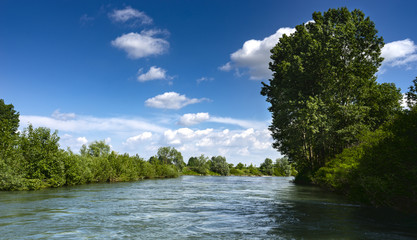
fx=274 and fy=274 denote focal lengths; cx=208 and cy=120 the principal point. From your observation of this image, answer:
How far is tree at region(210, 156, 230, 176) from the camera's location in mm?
160875

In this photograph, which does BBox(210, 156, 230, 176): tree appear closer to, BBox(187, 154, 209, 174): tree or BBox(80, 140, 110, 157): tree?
BBox(187, 154, 209, 174): tree

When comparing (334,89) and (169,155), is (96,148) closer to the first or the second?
(169,155)

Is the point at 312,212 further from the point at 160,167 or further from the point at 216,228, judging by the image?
the point at 160,167

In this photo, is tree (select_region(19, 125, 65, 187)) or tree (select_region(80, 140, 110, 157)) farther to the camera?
tree (select_region(80, 140, 110, 157))

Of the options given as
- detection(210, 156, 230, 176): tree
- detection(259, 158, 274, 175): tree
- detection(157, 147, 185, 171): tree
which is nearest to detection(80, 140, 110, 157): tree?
detection(157, 147, 185, 171): tree

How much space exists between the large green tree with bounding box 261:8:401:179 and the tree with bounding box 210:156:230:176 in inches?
4797

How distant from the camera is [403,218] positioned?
16.0 metres

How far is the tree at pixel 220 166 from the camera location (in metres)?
161

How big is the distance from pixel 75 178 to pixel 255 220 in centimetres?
3836

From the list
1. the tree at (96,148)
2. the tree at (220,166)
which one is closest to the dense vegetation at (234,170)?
the tree at (220,166)

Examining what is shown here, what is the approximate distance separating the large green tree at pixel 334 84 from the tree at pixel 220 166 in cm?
12184

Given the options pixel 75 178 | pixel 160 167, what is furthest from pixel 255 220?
pixel 160 167

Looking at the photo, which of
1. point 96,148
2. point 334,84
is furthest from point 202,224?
point 96,148

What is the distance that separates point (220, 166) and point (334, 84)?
421 feet
